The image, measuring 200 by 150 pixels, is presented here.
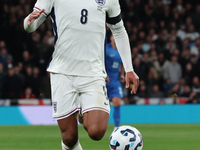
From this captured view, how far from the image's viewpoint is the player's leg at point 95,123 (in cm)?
420

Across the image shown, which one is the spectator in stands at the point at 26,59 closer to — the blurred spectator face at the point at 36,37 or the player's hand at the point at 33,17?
the blurred spectator face at the point at 36,37

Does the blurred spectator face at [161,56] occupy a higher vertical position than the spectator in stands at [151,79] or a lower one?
higher

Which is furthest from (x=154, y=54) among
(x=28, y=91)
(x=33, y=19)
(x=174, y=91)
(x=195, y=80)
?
(x=33, y=19)

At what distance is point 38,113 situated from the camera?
12.2 m

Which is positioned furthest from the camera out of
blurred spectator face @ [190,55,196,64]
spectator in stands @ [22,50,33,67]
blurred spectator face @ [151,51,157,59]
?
blurred spectator face @ [190,55,196,64]

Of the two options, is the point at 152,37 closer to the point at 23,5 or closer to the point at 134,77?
the point at 23,5

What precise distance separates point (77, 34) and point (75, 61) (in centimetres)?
26

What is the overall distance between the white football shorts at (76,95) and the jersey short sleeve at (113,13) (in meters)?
0.64

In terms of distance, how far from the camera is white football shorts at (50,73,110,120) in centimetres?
430

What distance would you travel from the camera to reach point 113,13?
4.56 meters

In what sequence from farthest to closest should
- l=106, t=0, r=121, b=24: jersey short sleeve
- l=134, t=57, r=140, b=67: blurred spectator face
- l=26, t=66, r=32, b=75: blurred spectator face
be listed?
1. l=134, t=57, r=140, b=67: blurred spectator face
2. l=26, t=66, r=32, b=75: blurred spectator face
3. l=106, t=0, r=121, b=24: jersey short sleeve

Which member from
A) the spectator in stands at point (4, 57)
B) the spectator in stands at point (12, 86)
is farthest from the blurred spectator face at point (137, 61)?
the spectator in stands at point (4, 57)

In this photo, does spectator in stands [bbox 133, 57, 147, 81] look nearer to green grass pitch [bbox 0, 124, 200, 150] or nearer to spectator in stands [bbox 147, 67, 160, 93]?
spectator in stands [bbox 147, 67, 160, 93]

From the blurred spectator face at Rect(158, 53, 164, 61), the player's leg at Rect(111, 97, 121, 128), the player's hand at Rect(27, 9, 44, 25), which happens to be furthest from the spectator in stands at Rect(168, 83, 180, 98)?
the player's hand at Rect(27, 9, 44, 25)
